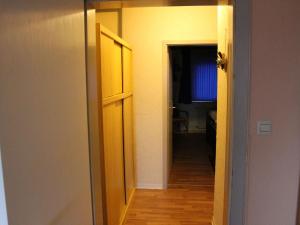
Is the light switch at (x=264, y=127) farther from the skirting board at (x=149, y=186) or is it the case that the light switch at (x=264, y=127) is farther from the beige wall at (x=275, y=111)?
the skirting board at (x=149, y=186)

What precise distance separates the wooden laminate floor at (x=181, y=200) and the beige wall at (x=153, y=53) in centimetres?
28

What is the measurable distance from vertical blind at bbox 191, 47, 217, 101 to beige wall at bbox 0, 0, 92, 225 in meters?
5.64

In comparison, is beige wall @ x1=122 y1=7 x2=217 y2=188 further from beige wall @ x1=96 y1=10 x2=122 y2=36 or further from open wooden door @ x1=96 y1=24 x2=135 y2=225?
open wooden door @ x1=96 y1=24 x2=135 y2=225

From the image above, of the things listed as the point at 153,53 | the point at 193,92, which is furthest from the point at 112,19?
the point at 193,92

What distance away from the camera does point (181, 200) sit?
328 centimetres

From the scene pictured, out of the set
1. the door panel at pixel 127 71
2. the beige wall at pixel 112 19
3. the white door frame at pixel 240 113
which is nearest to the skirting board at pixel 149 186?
the door panel at pixel 127 71

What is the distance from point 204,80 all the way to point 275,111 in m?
5.39

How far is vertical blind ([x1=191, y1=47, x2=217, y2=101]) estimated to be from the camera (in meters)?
6.85

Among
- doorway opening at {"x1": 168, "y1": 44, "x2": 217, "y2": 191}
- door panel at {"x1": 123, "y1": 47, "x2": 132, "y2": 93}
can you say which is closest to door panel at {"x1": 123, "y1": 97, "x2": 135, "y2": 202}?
door panel at {"x1": 123, "y1": 47, "x2": 132, "y2": 93}

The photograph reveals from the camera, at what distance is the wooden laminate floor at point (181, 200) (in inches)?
112

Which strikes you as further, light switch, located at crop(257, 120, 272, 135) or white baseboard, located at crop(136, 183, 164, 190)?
white baseboard, located at crop(136, 183, 164, 190)

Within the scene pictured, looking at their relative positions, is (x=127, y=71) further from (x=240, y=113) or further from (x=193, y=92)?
(x=193, y=92)

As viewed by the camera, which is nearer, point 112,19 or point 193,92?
point 112,19

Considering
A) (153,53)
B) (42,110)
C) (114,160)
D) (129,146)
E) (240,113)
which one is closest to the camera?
(42,110)
